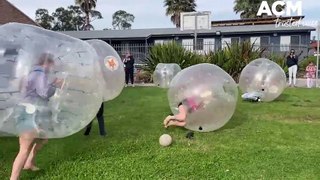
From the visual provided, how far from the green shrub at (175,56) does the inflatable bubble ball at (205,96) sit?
1289 centimetres

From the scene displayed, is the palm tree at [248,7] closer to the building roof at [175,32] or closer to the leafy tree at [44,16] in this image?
the building roof at [175,32]

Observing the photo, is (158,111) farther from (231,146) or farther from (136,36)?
(136,36)

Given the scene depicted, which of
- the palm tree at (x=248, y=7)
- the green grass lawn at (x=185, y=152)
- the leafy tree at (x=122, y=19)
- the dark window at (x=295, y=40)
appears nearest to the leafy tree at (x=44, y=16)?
the leafy tree at (x=122, y=19)

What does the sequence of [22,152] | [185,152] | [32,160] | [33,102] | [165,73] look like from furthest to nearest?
[165,73]
[185,152]
[32,160]
[22,152]
[33,102]

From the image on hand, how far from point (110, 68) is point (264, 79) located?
4.74m

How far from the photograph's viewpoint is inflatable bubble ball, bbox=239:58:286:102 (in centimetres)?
1152

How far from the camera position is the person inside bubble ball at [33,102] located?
4.75 metres

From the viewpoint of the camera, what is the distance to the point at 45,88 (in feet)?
15.7

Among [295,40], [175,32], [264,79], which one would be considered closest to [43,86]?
[264,79]

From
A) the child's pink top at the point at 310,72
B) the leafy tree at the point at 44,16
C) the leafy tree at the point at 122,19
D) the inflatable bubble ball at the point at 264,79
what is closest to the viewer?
the inflatable bubble ball at the point at 264,79

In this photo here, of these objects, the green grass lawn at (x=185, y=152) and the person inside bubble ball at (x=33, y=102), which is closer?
the person inside bubble ball at (x=33, y=102)

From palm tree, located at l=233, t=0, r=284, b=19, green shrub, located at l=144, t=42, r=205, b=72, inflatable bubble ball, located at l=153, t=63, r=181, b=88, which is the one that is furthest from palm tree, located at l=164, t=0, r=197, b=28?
inflatable bubble ball, located at l=153, t=63, r=181, b=88

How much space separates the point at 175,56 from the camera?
20672 millimetres

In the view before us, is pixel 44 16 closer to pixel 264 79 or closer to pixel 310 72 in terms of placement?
pixel 310 72
